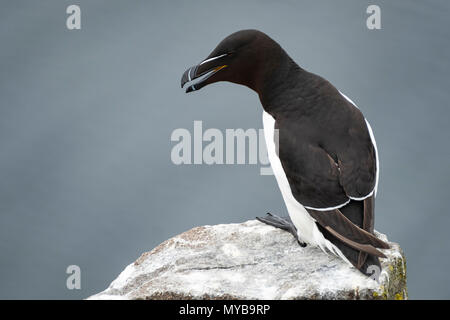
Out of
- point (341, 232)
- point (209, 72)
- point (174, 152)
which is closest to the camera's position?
point (341, 232)

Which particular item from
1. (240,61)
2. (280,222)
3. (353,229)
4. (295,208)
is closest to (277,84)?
(240,61)

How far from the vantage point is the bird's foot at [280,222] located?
4.80 metres

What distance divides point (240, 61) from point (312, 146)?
0.77 m

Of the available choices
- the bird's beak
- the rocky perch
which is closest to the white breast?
the rocky perch

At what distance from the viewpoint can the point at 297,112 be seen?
176 inches

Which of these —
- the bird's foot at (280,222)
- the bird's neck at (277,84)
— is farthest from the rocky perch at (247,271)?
the bird's neck at (277,84)

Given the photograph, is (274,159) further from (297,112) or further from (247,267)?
(247,267)

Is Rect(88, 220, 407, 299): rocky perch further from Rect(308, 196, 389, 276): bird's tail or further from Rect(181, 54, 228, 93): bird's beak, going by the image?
Rect(181, 54, 228, 93): bird's beak

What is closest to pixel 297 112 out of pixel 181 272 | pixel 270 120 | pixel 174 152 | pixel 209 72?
pixel 270 120

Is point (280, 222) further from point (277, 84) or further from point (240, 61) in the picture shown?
point (240, 61)

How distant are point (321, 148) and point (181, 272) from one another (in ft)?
3.96

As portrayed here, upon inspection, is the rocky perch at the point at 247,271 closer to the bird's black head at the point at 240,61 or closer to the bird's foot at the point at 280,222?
the bird's foot at the point at 280,222

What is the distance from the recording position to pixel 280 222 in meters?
5.00

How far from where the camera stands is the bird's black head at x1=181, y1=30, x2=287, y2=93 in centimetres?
450
